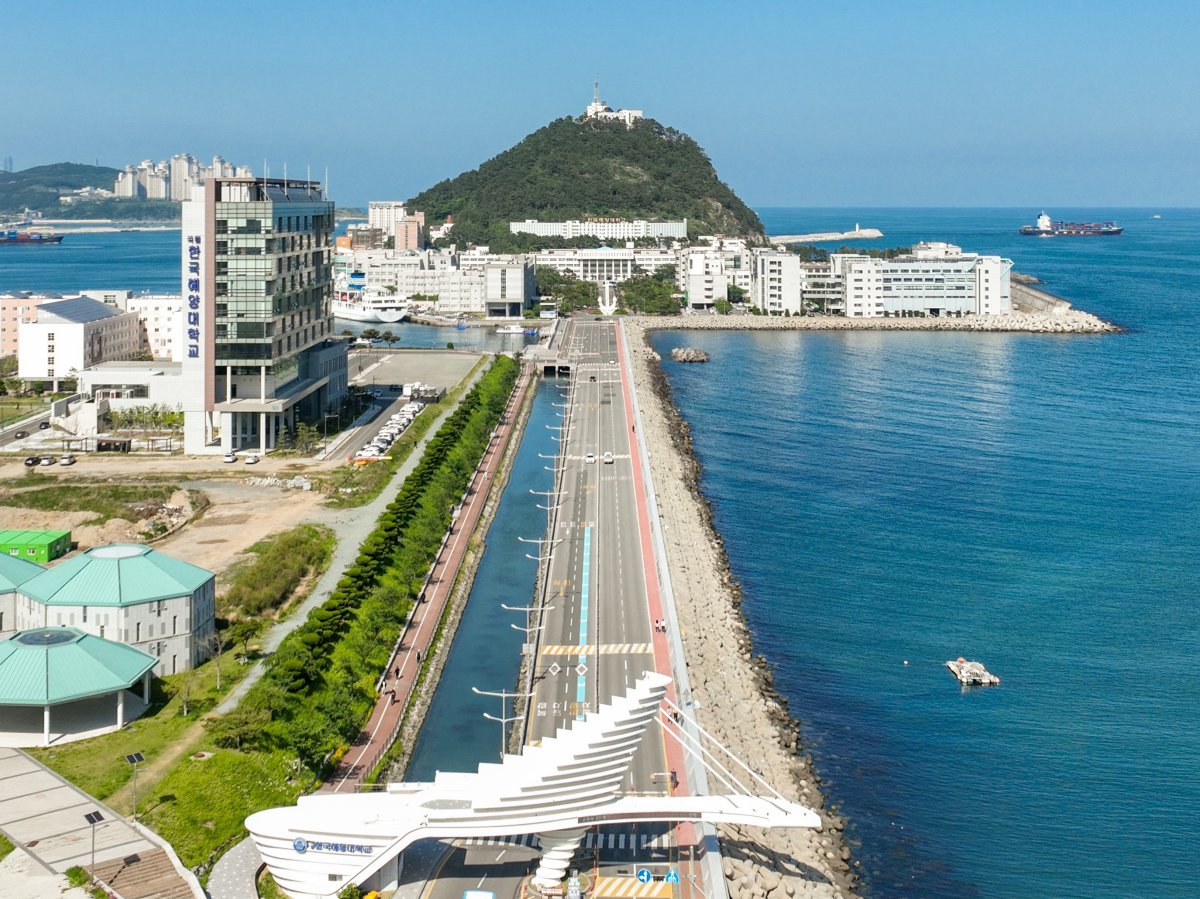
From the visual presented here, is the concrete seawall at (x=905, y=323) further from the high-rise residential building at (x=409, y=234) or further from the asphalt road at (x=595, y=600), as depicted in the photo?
the high-rise residential building at (x=409, y=234)

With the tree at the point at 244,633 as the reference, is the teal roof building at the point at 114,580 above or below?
above

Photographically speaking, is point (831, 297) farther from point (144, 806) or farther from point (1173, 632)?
point (144, 806)

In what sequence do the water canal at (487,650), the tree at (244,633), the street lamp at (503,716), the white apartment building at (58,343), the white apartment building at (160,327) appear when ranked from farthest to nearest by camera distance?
1. the white apartment building at (160,327)
2. the white apartment building at (58,343)
3. the tree at (244,633)
4. the water canal at (487,650)
5. the street lamp at (503,716)

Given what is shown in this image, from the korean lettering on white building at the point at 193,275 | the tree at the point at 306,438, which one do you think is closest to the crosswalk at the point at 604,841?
the tree at the point at 306,438

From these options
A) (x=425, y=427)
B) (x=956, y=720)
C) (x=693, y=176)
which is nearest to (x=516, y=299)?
(x=425, y=427)

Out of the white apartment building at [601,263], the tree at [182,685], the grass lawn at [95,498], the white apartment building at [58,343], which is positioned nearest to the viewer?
the tree at [182,685]

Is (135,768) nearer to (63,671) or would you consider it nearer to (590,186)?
(63,671)

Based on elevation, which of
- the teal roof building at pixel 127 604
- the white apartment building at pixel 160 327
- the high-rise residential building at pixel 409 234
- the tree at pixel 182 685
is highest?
the high-rise residential building at pixel 409 234
